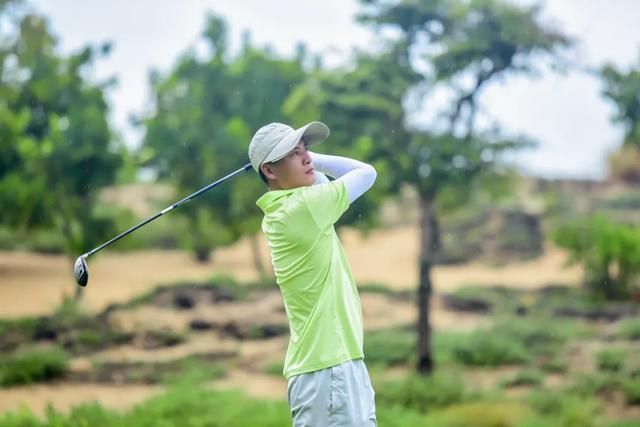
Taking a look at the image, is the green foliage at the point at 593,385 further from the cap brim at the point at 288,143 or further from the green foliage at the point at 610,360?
the cap brim at the point at 288,143

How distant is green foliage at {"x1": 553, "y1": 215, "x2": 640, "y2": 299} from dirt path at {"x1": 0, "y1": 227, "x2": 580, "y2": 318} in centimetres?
39

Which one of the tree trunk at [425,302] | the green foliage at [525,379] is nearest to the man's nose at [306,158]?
the tree trunk at [425,302]

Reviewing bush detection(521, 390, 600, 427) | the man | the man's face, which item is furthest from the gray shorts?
bush detection(521, 390, 600, 427)

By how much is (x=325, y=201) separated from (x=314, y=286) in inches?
8.9

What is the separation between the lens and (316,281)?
2.50 metres

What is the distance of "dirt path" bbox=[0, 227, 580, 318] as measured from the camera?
1138 centimetres

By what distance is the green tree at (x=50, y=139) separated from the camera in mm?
10266

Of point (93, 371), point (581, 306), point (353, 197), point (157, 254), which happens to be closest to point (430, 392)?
point (93, 371)

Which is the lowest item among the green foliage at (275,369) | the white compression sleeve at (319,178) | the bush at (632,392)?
the bush at (632,392)

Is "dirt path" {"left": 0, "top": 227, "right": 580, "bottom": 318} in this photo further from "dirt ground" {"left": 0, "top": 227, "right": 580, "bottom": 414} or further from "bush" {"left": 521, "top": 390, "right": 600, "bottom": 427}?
"bush" {"left": 521, "top": 390, "right": 600, "bottom": 427}

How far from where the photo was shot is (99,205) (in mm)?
13453

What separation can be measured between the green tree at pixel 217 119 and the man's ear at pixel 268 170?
924 centimetres

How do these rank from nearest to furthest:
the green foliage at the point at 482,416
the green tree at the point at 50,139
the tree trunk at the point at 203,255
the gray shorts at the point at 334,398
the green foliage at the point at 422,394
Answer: the gray shorts at the point at 334,398, the green foliage at the point at 482,416, the green foliage at the point at 422,394, the green tree at the point at 50,139, the tree trunk at the point at 203,255

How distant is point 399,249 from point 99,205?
6.93m
